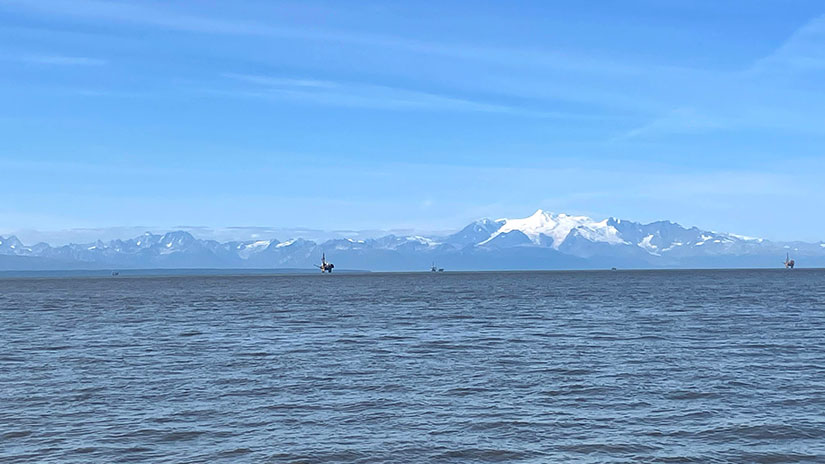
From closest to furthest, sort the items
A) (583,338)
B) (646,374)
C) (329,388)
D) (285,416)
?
(285,416)
(329,388)
(646,374)
(583,338)

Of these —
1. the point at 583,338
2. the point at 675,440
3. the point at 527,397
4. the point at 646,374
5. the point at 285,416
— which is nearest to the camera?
the point at 675,440

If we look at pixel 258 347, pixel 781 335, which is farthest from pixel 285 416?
pixel 781 335

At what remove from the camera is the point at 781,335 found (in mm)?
57469

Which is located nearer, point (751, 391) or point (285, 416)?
point (285, 416)

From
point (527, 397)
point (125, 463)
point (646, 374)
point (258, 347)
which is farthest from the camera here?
point (258, 347)

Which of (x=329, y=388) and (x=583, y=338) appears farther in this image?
(x=583, y=338)

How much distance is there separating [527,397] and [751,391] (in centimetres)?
893

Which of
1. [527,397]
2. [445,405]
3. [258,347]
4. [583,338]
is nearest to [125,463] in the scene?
[445,405]

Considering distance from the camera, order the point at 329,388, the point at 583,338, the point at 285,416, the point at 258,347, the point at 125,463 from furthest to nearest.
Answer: the point at 583,338 → the point at 258,347 → the point at 329,388 → the point at 285,416 → the point at 125,463

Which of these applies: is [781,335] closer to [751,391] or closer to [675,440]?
[751,391]

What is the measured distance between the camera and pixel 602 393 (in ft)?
111

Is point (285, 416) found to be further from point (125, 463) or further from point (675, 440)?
point (675, 440)

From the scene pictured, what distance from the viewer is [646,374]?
38625 mm

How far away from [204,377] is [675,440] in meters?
21.5
